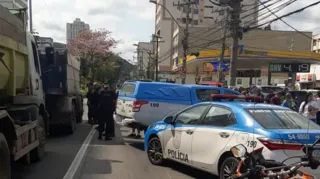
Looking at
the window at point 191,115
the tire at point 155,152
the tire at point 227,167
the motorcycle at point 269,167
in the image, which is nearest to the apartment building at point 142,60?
the tire at point 155,152

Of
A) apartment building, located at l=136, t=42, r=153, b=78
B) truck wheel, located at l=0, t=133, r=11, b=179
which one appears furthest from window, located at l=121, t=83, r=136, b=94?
apartment building, located at l=136, t=42, r=153, b=78

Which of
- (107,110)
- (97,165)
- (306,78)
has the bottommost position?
(97,165)

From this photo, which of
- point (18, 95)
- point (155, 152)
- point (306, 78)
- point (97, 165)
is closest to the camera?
point (18, 95)

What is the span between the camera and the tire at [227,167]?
5.85m

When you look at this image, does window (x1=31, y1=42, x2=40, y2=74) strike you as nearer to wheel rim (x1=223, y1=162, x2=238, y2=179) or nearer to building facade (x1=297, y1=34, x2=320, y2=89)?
wheel rim (x1=223, y1=162, x2=238, y2=179)

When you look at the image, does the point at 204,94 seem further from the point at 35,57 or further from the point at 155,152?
the point at 35,57

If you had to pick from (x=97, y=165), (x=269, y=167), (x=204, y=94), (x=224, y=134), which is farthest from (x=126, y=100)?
(x=269, y=167)

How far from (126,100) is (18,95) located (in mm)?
4201

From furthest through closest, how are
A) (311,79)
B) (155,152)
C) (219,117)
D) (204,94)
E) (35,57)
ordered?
(311,79) → (204,94) → (35,57) → (155,152) → (219,117)

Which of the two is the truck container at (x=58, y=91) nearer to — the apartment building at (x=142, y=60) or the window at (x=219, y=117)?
the window at (x=219, y=117)

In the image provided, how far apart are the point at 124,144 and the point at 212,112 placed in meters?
4.71

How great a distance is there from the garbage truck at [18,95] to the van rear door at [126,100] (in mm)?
2689

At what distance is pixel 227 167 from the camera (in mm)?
6008

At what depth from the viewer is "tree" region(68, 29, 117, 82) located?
5425cm
